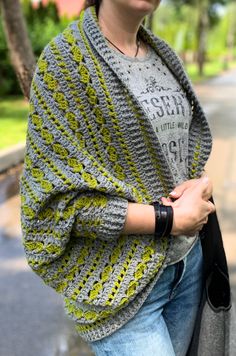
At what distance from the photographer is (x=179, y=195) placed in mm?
1570

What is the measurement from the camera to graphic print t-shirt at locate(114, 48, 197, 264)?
1528 millimetres

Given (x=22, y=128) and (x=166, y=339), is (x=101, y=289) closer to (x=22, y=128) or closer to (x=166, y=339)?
(x=166, y=339)

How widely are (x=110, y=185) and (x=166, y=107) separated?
13.0 inches

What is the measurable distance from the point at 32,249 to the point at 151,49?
76cm

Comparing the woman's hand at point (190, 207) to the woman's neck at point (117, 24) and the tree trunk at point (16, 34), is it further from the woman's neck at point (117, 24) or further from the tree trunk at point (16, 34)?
the tree trunk at point (16, 34)

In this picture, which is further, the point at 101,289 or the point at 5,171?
the point at 5,171

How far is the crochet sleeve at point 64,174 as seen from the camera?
1.39 meters

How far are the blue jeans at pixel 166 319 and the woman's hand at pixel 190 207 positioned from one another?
153 mm

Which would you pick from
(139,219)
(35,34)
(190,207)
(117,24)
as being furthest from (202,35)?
(139,219)

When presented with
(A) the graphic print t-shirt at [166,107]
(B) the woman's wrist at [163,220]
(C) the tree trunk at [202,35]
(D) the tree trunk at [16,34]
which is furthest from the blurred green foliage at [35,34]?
(B) the woman's wrist at [163,220]

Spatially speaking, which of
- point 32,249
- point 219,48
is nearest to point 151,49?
point 32,249

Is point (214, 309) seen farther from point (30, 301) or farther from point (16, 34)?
point (16, 34)

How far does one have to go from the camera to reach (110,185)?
140 centimetres

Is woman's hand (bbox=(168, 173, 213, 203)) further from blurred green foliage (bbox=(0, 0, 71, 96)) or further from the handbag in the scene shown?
blurred green foliage (bbox=(0, 0, 71, 96))
